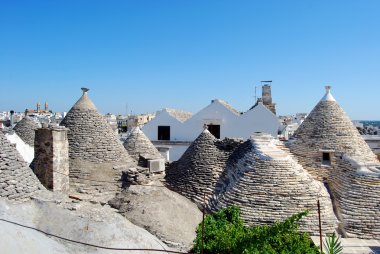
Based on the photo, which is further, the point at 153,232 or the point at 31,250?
the point at 153,232

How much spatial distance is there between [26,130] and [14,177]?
452 inches

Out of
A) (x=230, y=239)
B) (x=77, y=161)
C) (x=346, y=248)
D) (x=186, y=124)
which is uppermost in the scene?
(x=186, y=124)

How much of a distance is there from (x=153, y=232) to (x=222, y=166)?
13.7 feet

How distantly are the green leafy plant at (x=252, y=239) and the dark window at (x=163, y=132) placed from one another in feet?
49.0

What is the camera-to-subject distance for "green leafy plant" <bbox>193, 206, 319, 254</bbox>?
7334 mm

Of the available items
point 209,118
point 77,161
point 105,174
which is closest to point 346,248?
point 105,174

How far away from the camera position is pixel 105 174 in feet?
36.9

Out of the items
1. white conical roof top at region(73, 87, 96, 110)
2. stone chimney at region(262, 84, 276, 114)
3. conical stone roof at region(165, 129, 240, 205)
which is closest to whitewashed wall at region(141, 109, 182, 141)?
stone chimney at region(262, 84, 276, 114)

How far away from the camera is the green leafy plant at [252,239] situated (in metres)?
7.33

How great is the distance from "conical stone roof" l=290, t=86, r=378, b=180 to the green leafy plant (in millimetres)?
4203

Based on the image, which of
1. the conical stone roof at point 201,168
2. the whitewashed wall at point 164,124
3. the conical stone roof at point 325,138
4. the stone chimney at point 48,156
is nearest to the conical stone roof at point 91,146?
the stone chimney at point 48,156

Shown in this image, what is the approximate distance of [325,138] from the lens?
495 inches

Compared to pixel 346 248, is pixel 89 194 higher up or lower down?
higher up

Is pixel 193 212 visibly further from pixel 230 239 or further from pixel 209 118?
pixel 209 118
